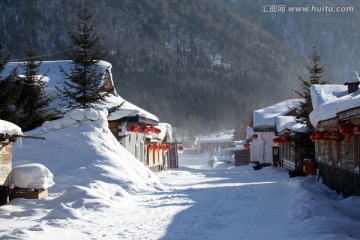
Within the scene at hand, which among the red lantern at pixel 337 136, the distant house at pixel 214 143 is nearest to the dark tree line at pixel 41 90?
the red lantern at pixel 337 136

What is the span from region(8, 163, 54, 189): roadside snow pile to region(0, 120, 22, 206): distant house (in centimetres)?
23

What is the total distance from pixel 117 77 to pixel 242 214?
12973 cm

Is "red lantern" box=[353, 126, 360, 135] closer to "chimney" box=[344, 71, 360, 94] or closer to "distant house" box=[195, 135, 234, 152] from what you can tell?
"chimney" box=[344, 71, 360, 94]

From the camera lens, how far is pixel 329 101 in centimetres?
2002

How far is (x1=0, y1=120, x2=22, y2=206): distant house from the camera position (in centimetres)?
1382

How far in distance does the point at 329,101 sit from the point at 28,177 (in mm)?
11899

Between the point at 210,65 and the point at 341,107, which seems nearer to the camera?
the point at 341,107

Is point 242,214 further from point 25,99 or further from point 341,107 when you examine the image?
point 25,99

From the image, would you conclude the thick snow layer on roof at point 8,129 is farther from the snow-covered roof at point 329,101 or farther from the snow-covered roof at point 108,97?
the snow-covered roof at point 108,97

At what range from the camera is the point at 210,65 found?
17762cm

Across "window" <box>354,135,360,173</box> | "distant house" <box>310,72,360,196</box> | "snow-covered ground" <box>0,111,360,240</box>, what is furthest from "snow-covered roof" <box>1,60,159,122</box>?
"window" <box>354,135,360,173</box>

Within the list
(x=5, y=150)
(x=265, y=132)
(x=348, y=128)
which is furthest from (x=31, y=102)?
(x=265, y=132)

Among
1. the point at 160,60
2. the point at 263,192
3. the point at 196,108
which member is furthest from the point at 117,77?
the point at 263,192

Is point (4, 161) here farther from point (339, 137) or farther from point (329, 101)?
point (329, 101)
